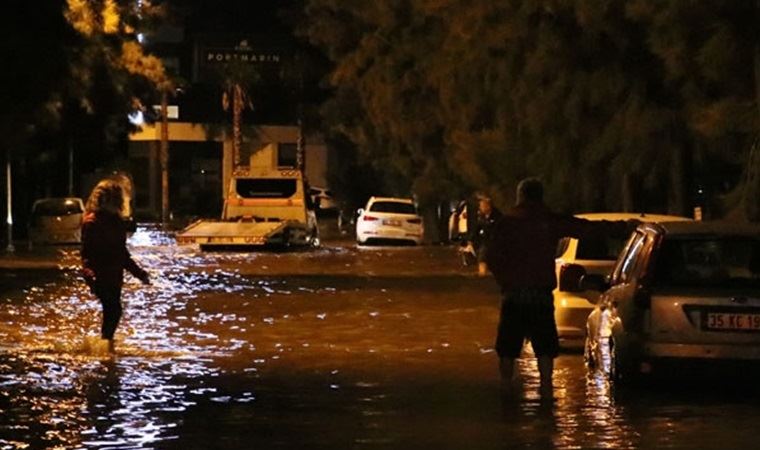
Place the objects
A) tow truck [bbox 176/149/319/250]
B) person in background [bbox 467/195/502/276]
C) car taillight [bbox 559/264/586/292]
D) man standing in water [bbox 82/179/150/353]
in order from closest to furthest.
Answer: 1. car taillight [bbox 559/264/586/292]
2. man standing in water [bbox 82/179/150/353]
3. person in background [bbox 467/195/502/276]
4. tow truck [bbox 176/149/319/250]

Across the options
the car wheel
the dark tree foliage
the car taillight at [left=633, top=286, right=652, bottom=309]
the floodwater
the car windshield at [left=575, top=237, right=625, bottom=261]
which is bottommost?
the floodwater

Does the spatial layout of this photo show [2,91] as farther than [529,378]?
Yes

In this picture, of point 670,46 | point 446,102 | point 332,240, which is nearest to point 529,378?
point 670,46

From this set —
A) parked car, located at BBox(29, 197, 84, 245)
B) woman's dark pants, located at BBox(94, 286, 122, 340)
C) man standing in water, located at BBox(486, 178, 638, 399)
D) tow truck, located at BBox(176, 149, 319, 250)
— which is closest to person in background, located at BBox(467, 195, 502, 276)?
tow truck, located at BBox(176, 149, 319, 250)

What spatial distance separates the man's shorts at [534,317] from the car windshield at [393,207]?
37590 mm

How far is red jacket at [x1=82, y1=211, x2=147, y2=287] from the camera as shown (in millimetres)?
17500

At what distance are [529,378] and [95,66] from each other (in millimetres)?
30122

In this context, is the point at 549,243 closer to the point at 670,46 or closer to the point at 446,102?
the point at 670,46

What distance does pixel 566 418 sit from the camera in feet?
42.3

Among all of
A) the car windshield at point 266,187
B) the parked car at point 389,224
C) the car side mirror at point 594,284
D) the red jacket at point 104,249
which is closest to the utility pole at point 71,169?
the parked car at point 389,224

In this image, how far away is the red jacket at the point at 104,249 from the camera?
17500mm

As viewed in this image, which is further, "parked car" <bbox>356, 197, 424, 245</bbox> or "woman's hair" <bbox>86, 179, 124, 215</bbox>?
"parked car" <bbox>356, 197, 424, 245</bbox>

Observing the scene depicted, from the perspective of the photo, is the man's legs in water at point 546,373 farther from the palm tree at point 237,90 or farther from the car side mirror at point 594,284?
the palm tree at point 237,90

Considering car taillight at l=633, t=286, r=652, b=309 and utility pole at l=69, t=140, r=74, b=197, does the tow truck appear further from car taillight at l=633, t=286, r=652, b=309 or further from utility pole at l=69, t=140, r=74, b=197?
car taillight at l=633, t=286, r=652, b=309
